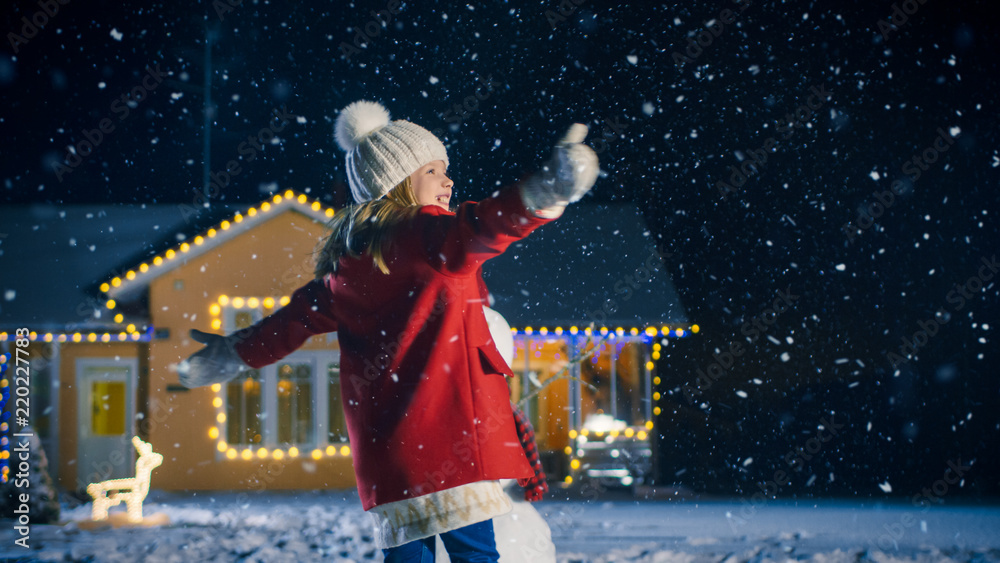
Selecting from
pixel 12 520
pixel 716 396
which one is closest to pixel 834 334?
pixel 716 396

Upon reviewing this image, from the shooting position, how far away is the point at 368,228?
2234 millimetres

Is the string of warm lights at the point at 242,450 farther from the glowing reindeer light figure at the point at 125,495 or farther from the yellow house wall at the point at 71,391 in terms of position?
the glowing reindeer light figure at the point at 125,495

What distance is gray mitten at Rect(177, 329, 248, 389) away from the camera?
2.50 meters

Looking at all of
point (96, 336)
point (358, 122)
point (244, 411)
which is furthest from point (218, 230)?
point (358, 122)

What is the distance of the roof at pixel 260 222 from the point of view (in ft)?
31.8

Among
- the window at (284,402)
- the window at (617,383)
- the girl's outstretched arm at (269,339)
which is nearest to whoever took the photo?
the girl's outstretched arm at (269,339)

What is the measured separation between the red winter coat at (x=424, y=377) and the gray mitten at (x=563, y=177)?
0.96 ft

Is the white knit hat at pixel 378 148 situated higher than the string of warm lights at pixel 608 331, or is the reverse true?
the white knit hat at pixel 378 148

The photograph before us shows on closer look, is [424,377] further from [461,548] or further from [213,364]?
[213,364]

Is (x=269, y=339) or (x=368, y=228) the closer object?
(x=368, y=228)

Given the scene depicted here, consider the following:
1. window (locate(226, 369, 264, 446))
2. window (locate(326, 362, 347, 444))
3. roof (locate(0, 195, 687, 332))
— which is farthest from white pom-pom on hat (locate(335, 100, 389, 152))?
window (locate(226, 369, 264, 446))

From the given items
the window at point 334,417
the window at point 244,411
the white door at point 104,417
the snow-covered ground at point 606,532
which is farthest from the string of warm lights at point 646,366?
the white door at point 104,417

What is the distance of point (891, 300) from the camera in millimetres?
11211

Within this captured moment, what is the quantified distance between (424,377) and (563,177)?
2.49ft
